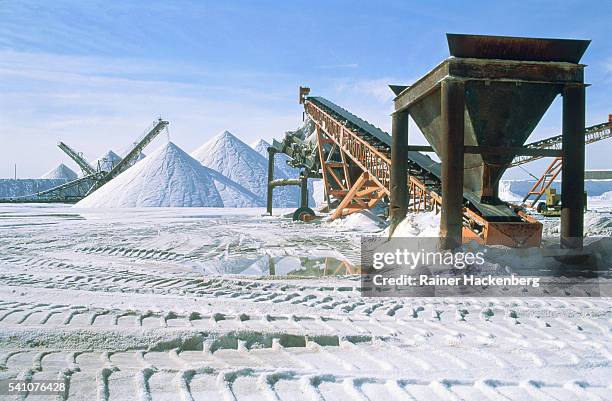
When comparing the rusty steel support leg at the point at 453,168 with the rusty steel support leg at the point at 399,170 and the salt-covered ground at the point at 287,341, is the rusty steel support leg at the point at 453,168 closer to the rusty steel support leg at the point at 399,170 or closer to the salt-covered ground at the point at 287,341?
the salt-covered ground at the point at 287,341

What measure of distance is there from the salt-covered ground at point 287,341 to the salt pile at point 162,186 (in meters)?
20.7

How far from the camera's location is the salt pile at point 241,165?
33.3 meters

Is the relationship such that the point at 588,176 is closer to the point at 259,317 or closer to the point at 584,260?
the point at 584,260

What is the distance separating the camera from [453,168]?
17.1 ft

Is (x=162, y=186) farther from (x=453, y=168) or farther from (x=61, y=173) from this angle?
(x=61, y=173)

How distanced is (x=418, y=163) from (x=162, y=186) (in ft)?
67.2

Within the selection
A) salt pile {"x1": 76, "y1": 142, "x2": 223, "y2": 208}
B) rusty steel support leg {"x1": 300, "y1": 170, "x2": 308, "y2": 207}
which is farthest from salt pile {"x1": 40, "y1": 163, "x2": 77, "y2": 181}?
rusty steel support leg {"x1": 300, "y1": 170, "x2": 308, "y2": 207}

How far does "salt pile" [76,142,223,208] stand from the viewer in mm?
25281

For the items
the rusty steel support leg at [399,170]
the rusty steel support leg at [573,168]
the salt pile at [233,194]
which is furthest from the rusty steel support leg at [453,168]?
the salt pile at [233,194]

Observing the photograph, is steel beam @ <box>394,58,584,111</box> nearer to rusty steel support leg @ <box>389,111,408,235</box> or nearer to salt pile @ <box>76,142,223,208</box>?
rusty steel support leg @ <box>389,111,408,235</box>

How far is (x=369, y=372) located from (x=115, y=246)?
6.99 m

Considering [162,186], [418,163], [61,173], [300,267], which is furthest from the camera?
[61,173]

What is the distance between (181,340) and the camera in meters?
2.95

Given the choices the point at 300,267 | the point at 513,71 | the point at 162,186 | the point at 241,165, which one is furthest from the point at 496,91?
the point at 241,165
